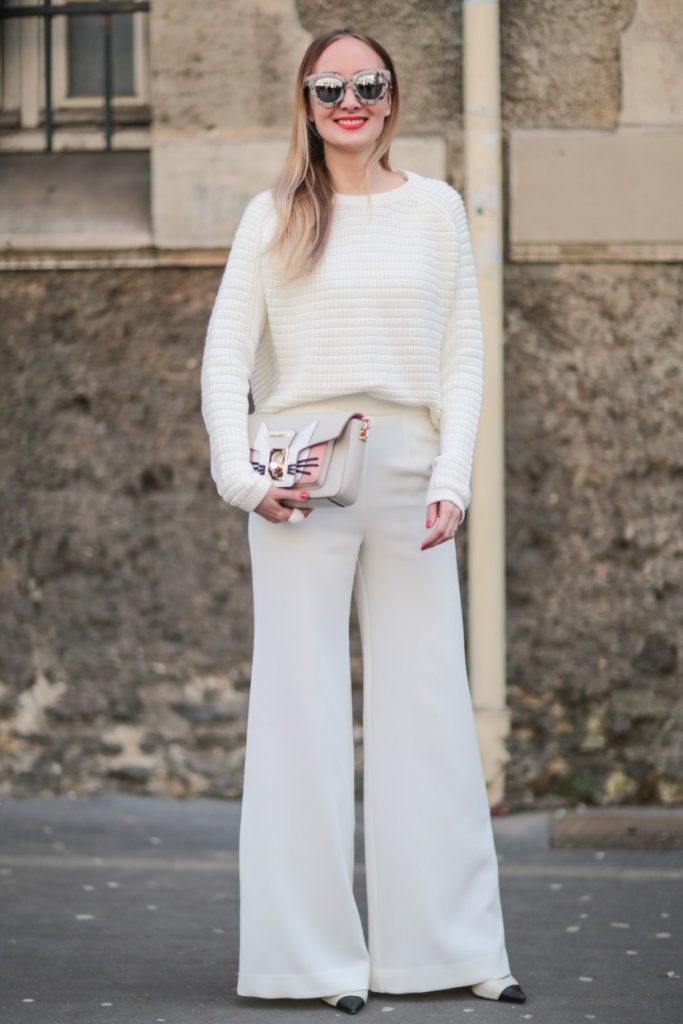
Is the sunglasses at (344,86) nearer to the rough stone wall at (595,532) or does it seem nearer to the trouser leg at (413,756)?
the trouser leg at (413,756)

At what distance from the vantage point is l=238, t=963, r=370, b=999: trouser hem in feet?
11.9

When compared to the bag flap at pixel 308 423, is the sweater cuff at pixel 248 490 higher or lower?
lower

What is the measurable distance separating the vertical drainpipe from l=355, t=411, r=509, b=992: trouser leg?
2095 mm

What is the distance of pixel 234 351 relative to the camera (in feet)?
12.0

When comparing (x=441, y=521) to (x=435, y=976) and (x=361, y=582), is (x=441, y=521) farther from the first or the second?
(x=435, y=976)

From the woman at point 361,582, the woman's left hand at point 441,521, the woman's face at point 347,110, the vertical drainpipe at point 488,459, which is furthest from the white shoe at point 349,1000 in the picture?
the vertical drainpipe at point 488,459

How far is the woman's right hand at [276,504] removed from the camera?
3.53 metres

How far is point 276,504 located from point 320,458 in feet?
0.43

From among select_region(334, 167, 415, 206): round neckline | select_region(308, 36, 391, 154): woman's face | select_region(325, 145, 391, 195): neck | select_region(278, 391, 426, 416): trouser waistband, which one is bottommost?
select_region(278, 391, 426, 416): trouser waistband

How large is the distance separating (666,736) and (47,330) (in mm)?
2504

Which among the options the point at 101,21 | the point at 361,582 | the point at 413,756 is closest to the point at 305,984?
the point at 413,756

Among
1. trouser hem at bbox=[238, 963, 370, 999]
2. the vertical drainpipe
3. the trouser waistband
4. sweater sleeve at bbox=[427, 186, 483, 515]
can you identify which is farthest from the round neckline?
the vertical drainpipe

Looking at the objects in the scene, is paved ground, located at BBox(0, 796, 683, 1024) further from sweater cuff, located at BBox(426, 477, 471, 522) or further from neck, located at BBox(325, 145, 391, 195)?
neck, located at BBox(325, 145, 391, 195)

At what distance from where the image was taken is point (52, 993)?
152 inches
